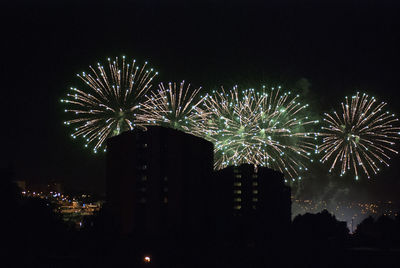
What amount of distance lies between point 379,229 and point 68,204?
70207 mm

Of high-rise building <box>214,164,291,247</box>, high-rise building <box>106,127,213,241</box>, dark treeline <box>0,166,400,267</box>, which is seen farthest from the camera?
high-rise building <box>214,164,291,247</box>

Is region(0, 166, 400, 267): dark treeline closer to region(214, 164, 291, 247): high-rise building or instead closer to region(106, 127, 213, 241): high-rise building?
region(106, 127, 213, 241): high-rise building

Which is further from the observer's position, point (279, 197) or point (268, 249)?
point (279, 197)

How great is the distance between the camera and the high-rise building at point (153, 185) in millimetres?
66375

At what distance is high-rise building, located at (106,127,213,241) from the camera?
66375 millimetres

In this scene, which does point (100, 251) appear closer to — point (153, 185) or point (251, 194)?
point (153, 185)

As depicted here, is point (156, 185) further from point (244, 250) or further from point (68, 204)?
point (68, 204)

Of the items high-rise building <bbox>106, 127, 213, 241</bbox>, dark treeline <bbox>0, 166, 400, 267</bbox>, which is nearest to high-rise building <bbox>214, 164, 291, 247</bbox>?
high-rise building <bbox>106, 127, 213, 241</bbox>

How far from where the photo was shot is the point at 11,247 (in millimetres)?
49844

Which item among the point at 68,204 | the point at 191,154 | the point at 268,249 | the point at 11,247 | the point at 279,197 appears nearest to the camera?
the point at 11,247

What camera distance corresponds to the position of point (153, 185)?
67.6 metres

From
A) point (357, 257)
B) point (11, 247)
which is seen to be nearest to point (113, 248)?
point (11, 247)

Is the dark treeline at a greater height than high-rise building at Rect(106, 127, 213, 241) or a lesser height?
lesser

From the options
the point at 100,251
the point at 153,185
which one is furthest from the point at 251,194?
the point at 100,251
